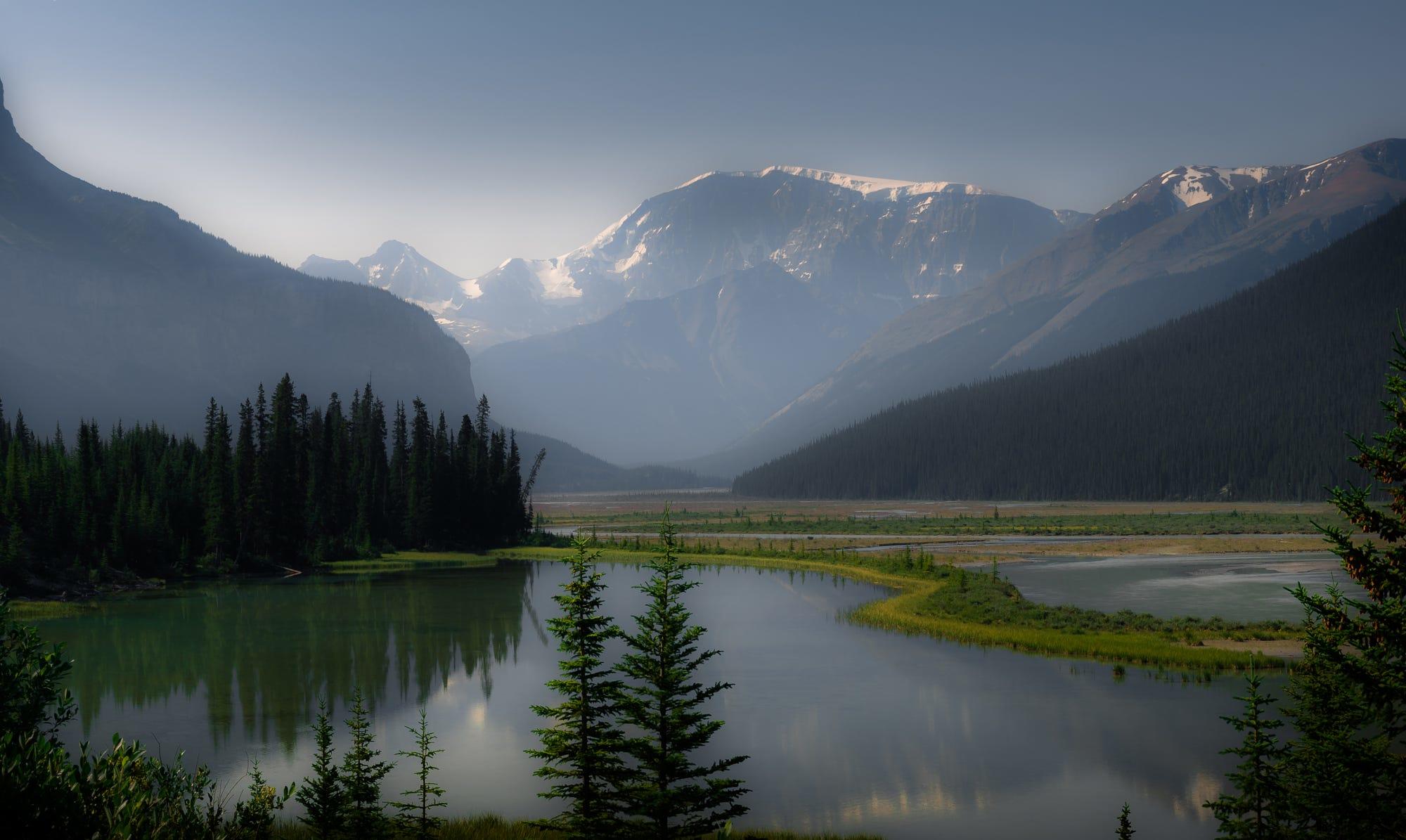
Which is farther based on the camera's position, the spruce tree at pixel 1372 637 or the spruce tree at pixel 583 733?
the spruce tree at pixel 583 733

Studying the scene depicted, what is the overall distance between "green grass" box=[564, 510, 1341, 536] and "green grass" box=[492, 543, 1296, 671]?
65.4 m

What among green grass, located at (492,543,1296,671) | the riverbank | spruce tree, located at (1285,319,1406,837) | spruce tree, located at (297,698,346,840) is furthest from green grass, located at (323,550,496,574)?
spruce tree, located at (1285,319,1406,837)

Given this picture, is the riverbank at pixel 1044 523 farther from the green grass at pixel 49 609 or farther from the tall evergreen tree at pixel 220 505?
the green grass at pixel 49 609

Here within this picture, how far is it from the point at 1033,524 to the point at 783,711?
125032 millimetres

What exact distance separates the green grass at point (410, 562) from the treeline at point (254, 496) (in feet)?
10.2

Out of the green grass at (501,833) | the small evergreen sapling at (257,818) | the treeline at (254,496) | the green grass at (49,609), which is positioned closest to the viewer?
the small evergreen sapling at (257,818)

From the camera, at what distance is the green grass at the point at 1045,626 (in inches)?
1800

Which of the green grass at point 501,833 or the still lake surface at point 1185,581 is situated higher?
the green grass at point 501,833

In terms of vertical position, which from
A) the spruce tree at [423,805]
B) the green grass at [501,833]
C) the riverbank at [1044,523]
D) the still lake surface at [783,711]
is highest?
the spruce tree at [423,805]

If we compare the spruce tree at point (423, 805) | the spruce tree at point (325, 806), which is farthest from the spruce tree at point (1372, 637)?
the spruce tree at point (325, 806)

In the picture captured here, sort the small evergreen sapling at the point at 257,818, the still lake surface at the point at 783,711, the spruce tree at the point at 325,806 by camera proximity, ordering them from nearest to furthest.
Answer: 1. the small evergreen sapling at the point at 257,818
2. the spruce tree at the point at 325,806
3. the still lake surface at the point at 783,711

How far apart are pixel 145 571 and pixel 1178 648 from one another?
89.7 metres

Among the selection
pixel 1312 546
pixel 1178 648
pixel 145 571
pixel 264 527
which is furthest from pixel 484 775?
pixel 1312 546

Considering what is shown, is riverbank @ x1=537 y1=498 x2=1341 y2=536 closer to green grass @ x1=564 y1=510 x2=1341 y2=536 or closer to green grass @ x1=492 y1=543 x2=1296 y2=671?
green grass @ x1=564 y1=510 x2=1341 y2=536
